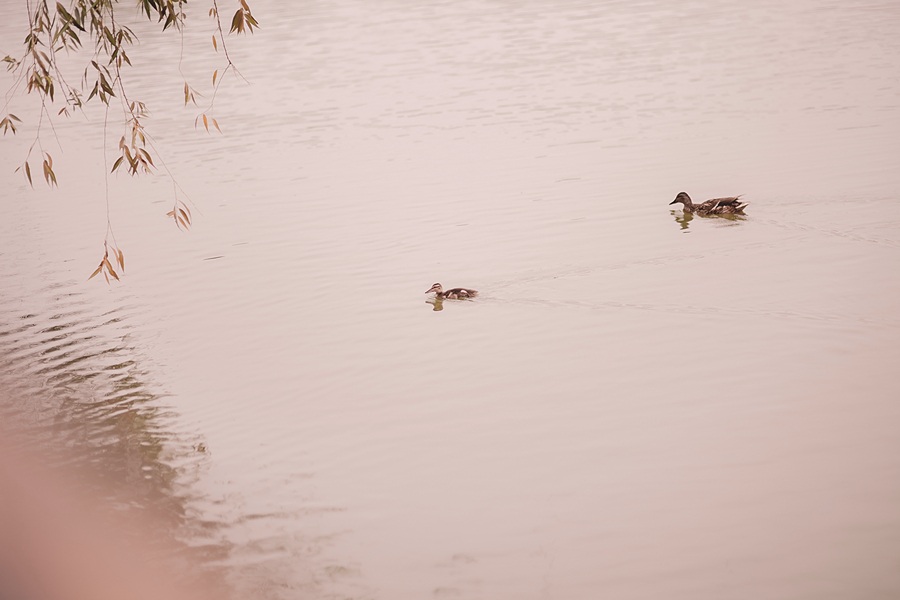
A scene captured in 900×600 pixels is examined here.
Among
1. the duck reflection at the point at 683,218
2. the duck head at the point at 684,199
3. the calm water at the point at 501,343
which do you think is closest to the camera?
the calm water at the point at 501,343

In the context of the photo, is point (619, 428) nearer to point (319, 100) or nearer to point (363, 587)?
point (363, 587)

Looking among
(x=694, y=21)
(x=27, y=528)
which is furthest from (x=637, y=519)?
(x=694, y=21)

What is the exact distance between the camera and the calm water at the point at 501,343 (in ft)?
22.9

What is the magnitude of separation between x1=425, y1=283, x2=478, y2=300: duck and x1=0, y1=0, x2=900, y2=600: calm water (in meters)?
0.19

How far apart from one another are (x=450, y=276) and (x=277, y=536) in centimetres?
565

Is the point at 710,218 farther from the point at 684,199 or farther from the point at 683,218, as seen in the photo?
the point at 684,199

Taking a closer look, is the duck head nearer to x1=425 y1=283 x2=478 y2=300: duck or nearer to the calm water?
the calm water

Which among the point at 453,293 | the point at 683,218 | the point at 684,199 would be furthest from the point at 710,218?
the point at 453,293

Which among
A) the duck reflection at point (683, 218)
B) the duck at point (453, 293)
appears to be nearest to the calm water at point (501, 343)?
the duck reflection at point (683, 218)

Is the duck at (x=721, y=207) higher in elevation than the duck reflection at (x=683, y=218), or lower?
higher

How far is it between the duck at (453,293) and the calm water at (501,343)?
194 mm

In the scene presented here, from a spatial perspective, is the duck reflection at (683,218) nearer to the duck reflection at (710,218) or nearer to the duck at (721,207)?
the duck reflection at (710,218)

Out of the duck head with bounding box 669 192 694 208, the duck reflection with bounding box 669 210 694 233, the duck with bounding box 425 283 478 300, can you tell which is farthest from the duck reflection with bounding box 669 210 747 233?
the duck with bounding box 425 283 478 300

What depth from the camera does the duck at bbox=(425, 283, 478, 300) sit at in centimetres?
1145
